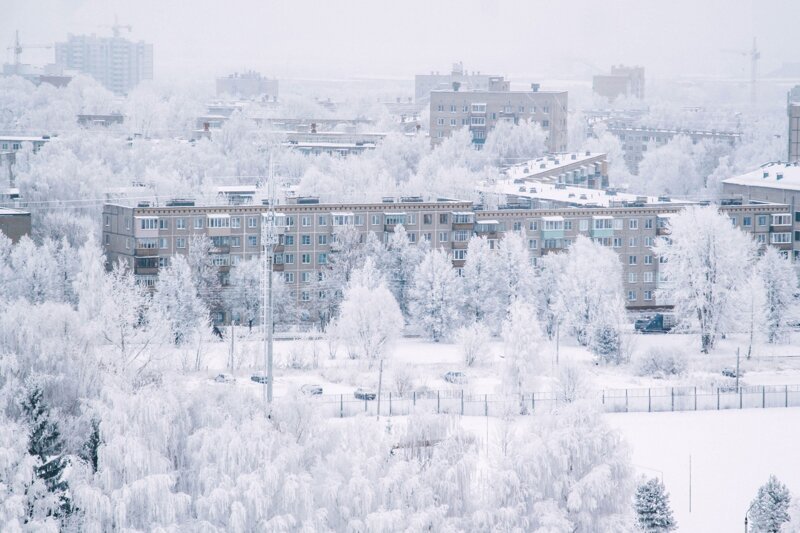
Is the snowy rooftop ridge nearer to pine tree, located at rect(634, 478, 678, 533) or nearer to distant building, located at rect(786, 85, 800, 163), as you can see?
distant building, located at rect(786, 85, 800, 163)

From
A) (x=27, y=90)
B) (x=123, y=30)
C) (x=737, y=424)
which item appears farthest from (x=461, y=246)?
(x=123, y=30)

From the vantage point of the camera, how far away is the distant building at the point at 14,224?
30.8 meters

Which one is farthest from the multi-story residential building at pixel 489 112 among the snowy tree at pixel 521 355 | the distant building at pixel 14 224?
the snowy tree at pixel 521 355

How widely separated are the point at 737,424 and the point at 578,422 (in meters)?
6.30

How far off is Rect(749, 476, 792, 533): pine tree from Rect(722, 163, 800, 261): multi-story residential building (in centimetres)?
1852

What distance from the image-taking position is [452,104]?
5631cm

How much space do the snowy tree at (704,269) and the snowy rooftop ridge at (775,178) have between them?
5.24 metres

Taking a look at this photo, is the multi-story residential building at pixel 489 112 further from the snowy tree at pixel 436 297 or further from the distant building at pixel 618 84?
the distant building at pixel 618 84

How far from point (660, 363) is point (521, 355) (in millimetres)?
2941

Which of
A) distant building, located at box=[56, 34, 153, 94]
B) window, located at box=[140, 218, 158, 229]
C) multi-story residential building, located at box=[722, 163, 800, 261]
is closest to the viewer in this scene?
window, located at box=[140, 218, 158, 229]

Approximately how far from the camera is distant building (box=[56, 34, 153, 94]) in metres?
116

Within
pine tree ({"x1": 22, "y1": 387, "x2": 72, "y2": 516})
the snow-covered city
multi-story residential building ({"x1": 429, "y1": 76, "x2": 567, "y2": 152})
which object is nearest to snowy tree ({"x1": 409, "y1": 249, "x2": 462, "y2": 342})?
the snow-covered city

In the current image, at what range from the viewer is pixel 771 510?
46.9ft

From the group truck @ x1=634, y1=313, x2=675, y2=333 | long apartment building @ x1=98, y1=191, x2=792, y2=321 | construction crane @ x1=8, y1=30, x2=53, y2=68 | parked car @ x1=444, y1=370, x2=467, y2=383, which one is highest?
construction crane @ x1=8, y1=30, x2=53, y2=68
